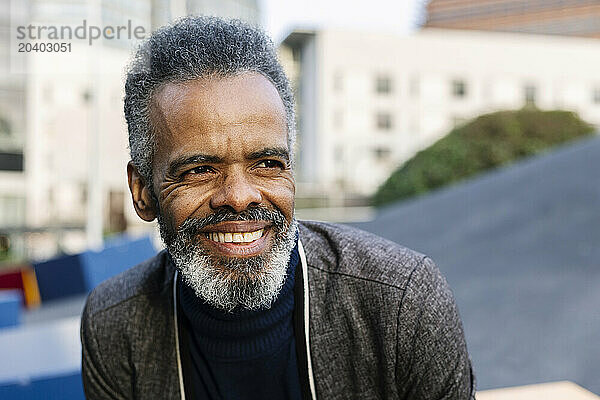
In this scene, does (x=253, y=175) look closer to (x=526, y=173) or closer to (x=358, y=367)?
(x=358, y=367)

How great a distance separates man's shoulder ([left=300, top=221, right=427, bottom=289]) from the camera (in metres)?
1.41

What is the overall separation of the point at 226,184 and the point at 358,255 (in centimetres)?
37

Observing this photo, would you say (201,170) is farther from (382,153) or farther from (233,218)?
(382,153)

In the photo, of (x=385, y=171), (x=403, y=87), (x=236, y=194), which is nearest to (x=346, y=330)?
(x=236, y=194)

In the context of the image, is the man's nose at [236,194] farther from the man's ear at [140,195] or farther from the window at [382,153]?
the window at [382,153]

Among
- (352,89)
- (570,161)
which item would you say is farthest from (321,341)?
(352,89)

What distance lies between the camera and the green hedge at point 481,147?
45.2ft

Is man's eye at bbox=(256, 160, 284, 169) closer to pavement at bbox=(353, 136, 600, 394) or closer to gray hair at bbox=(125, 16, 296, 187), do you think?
gray hair at bbox=(125, 16, 296, 187)

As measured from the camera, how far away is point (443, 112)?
33.9 meters

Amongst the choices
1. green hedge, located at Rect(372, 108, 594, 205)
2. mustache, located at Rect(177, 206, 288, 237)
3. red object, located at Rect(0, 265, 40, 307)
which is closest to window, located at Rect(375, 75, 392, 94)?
green hedge, located at Rect(372, 108, 594, 205)

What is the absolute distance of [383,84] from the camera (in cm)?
3341

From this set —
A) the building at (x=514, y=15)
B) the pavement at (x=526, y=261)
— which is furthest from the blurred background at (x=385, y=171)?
the building at (x=514, y=15)

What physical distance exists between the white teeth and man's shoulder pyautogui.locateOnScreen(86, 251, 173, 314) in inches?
12.0

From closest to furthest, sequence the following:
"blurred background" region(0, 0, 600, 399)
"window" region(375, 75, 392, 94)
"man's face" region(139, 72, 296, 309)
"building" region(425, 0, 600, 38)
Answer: "man's face" region(139, 72, 296, 309) < "blurred background" region(0, 0, 600, 399) < "window" region(375, 75, 392, 94) < "building" region(425, 0, 600, 38)
